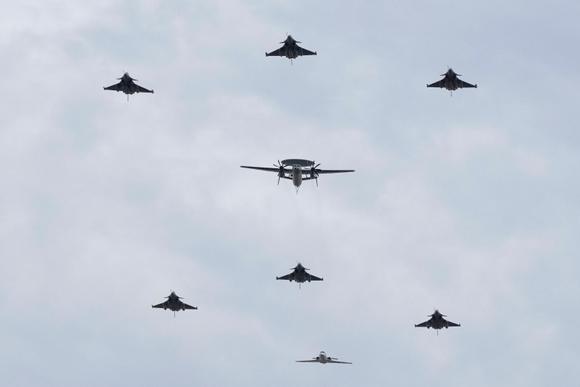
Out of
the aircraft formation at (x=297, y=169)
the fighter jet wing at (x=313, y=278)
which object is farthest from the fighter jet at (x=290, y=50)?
the fighter jet wing at (x=313, y=278)

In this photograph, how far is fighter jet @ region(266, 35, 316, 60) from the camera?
7018 inches

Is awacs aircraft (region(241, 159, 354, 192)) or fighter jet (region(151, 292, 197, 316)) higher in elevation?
awacs aircraft (region(241, 159, 354, 192))

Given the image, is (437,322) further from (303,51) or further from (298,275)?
(303,51)

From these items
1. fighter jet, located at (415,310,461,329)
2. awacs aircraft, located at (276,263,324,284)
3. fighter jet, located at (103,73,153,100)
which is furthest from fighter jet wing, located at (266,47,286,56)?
fighter jet, located at (415,310,461,329)

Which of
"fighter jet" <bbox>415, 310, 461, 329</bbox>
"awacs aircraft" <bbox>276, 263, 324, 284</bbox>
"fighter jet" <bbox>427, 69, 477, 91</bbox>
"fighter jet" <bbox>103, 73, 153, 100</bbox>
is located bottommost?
"fighter jet" <bbox>415, 310, 461, 329</bbox>

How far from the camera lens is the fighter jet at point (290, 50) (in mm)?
178250

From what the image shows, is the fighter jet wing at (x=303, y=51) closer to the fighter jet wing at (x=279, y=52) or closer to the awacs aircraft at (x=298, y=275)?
the fighter jet wing at (x=279, y=52)

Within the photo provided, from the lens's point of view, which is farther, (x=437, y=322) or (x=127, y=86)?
(x=437, y=322)

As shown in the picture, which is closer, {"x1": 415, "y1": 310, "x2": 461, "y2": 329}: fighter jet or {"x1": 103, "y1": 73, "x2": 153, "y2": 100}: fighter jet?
{"x1": 103, "y1": 73, "x2": 153, "y2": 100}: fighter jet

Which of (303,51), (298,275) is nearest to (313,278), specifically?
(298,275)

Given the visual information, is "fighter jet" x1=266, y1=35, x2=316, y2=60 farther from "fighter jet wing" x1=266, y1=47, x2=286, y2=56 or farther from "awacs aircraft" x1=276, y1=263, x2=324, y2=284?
"awacs aircraft" x1=276, y1=263, x2=324, y2=284

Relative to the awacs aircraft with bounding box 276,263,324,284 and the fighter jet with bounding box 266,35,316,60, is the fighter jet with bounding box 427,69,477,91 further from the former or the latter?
the awacs aircraft with bounding box 276,263,324,284

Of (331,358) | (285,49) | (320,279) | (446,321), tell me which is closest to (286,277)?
(320,279)

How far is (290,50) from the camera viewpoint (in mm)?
179500
